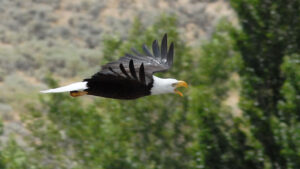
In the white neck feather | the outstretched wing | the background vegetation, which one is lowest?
the background vegetation

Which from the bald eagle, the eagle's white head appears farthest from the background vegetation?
the bald eagle

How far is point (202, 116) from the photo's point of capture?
37.8ft

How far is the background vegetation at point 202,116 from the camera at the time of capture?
11.5 meters


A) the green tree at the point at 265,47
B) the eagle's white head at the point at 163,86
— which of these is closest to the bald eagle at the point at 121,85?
the eagle's white head at the point at 163,86

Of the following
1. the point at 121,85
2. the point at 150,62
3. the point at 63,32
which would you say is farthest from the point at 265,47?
the point at 63,32

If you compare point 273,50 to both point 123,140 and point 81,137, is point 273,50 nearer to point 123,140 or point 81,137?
point 123,140

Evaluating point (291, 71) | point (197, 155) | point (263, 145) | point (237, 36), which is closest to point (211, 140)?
point (197, 155)

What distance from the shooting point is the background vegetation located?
37.7 feet

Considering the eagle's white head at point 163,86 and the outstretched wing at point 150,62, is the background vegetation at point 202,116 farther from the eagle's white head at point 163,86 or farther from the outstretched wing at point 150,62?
the eagle's white head at point 163,86

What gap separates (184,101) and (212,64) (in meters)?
1.63

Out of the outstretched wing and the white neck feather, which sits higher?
the outstretched wing

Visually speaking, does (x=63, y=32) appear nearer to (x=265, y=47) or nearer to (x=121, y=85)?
(x=265, y=47)

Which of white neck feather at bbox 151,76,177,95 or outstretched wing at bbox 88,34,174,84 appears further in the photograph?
outstretched wing at bbox 88,34,174,84

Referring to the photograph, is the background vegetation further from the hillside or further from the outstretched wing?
the hillside
